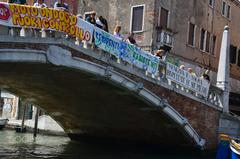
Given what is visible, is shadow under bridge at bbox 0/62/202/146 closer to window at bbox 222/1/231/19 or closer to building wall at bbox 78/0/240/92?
A: building wall at bbox 78/0/240/92

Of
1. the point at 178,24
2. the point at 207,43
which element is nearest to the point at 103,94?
the point at 178,24

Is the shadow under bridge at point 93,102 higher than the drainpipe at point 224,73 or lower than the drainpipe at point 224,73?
lower

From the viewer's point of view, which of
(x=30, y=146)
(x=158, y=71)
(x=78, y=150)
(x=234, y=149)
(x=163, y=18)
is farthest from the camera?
(x=163, y=18)

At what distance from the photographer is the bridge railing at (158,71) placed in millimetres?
8516

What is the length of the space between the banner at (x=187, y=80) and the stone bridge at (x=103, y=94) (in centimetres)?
15

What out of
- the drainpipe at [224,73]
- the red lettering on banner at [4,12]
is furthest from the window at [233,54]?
the red lettering on banner at [4,12]

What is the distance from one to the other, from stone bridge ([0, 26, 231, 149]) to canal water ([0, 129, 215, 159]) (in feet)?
1.01

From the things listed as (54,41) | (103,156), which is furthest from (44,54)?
(103,156)

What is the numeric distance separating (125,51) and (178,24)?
626cm

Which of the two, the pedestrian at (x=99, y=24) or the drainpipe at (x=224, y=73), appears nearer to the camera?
the pedestrian at (x=99, y=24)

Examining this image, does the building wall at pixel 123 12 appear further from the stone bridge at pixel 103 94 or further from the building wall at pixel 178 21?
the stone bridge at pixel 103 94

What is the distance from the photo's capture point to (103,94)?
491 inches

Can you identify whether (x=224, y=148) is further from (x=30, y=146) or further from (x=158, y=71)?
(x=30, y=146)

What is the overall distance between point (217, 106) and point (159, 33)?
3.24m
